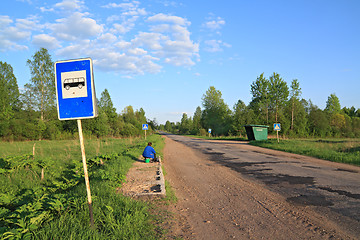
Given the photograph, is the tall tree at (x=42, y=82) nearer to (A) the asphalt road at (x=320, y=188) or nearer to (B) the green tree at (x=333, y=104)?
(A) the asphalt road at (x=320, y=188)

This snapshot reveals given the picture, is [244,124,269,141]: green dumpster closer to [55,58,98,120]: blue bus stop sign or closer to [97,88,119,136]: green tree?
[55,58,98,120]: blue bus stop sign

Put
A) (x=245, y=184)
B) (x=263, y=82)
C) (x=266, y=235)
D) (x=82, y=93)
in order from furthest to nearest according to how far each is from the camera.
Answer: (x=263, y=82)
(x=245, y=184)
(x=266, y=235)
(x=82, y=93)

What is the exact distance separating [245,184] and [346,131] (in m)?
69.9

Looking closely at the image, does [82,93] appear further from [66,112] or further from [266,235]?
[266,235]

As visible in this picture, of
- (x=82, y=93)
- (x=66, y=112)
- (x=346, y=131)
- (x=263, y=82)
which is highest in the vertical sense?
(x=263, y=82)

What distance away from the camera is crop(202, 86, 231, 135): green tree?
66.8 m

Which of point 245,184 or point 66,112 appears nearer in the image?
point 66,112

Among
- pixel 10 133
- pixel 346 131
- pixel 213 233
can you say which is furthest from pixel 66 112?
pixel 346 131

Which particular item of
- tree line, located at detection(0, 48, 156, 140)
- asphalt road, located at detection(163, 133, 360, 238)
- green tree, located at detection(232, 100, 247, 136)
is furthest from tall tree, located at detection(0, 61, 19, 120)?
green tree, located at detection(232, 100, 247, 136)

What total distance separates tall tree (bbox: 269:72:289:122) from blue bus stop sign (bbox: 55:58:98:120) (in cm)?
5460

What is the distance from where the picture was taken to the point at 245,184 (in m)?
7.46

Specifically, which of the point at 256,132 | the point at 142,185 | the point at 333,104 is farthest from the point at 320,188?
the point at 333,104

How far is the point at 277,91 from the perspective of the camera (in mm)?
52312

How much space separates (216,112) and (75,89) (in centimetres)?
6682
